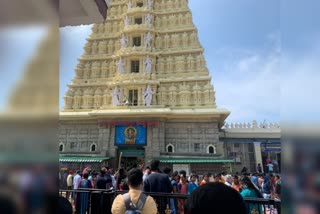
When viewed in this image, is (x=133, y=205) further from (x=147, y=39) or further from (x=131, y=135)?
(x=147, y=39)

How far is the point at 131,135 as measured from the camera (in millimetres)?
15828

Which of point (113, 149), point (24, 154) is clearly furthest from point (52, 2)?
point (113, 149)

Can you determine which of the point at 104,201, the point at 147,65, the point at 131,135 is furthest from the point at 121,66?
the point at 104,201

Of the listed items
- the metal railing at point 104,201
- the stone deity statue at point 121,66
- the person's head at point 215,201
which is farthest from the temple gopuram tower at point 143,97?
the person's head at point 215,201

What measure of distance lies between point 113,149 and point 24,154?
15652 millimetres

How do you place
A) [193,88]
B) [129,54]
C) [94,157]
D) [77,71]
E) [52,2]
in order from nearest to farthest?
[52,2] → [94,157] → [193,88] → [129,54] → [77,71]

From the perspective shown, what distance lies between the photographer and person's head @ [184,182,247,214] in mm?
990

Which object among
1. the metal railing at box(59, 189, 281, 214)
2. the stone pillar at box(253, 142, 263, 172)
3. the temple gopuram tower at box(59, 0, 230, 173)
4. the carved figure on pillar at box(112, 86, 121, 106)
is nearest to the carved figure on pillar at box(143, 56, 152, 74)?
the temple gopuram tower at box(59, 0, 230, 173)

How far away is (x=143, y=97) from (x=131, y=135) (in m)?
3.00

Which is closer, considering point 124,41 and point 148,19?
point 124,41

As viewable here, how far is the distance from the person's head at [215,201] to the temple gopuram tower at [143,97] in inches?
553

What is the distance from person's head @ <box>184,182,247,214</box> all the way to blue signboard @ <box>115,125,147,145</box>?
Result: 14632mm

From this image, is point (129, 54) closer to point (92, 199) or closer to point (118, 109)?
point (118, 109)

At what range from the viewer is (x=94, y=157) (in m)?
15.8
